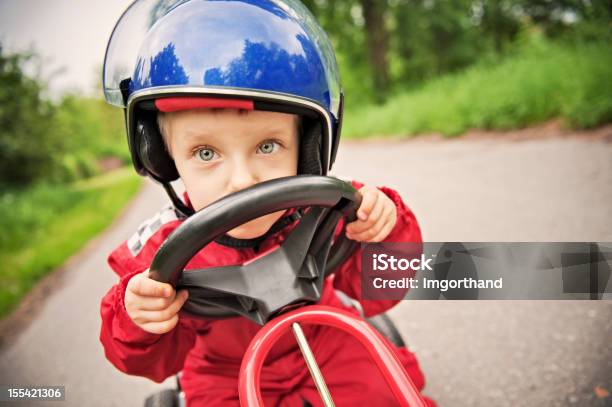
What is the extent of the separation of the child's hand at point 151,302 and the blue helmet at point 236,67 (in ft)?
1.20

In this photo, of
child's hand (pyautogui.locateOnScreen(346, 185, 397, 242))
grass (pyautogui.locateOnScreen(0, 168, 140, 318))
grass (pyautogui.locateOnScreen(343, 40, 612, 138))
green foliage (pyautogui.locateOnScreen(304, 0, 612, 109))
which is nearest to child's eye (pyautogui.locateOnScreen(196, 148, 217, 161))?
child's hand (pyautogui.locateOnScreen(346, 185, 397, 242))

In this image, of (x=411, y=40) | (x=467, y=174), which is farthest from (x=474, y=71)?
(x=411, y=40)

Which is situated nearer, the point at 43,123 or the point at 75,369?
the point at 75,369

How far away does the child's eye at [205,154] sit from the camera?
880 millimetres

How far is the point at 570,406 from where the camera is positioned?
46.1 inches

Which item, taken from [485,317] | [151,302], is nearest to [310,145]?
[151,302]

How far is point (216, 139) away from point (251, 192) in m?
0.22

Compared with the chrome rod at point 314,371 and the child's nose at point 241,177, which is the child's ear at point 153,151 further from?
the chrome rod at point 314,371

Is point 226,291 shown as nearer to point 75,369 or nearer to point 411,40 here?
point 75,369

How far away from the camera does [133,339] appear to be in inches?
34.6

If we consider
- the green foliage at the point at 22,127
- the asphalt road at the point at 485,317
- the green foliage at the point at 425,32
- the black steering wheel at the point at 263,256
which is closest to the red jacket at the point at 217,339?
the black steering wheel at the point at 263,256

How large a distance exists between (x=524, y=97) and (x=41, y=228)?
609 cm

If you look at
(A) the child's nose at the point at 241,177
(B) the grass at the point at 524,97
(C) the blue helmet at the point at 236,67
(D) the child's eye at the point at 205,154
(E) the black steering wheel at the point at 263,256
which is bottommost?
(E) the black steering wheel at the point at 263,256

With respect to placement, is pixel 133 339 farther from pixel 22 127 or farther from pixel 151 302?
pixel 22 127
